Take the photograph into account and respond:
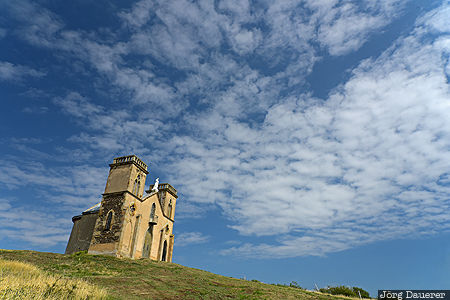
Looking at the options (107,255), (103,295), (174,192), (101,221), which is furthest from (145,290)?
(174,192)

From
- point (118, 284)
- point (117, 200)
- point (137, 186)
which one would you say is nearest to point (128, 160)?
point (137, 186)

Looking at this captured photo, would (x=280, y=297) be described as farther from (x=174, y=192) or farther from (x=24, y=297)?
(x=174, y=192)

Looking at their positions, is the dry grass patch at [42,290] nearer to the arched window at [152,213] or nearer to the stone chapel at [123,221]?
the stone chapel at [123,221]

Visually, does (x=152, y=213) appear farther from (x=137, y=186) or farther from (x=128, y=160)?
(x=128, y=160)

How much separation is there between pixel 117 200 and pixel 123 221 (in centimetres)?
286

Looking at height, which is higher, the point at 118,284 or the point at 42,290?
the point at 118,284

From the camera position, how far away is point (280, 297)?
60.9 ft

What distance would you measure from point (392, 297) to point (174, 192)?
101 feet

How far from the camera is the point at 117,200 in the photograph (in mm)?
31281

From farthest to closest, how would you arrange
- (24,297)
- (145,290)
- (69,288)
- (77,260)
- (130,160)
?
(130,160) < (77,260) < (145,290) < (69,288) < (24,297)

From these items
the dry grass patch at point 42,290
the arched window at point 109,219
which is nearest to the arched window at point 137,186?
the arched window at point 109,219

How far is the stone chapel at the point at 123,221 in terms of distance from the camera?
29688 mm

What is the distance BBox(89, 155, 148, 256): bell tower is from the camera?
2944 centimetres

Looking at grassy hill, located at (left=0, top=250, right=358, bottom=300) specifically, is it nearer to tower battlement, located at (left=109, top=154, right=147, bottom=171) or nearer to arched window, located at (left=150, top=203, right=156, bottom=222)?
arched window, located at (left=150, top=203, right=156, bottom=222)
